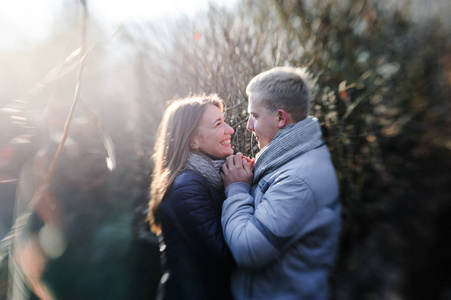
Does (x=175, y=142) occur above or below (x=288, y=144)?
above

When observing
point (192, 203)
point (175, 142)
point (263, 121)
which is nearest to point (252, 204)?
point (192, 203)

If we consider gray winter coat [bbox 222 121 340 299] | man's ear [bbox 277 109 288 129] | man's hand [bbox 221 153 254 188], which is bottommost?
gray winter coat [bbox 222 121 340 299]

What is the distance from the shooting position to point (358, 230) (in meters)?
3.01

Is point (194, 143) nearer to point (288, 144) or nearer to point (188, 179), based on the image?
point (188, 179)

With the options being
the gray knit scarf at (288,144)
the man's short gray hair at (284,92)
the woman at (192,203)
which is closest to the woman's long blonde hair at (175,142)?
the woman at (192,203)

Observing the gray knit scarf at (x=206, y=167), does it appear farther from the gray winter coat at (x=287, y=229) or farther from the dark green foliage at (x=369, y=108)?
the dark green foliage at (x=369, y=108)

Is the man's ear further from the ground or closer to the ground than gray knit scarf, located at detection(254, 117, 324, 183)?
further from the ground

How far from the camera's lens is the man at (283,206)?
1.35 metres

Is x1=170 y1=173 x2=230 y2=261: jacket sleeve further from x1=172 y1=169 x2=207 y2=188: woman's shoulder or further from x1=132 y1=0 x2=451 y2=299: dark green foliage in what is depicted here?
x1=132 y1=0 x2=451 y2=299: dark green foliage

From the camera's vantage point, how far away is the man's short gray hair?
166 cm

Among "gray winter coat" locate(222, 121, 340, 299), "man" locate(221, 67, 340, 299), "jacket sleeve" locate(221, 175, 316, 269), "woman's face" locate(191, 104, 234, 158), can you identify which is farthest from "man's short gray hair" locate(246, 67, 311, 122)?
"jacket sleeve" locate(221, 175, 316, 269)

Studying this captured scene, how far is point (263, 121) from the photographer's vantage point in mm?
1718

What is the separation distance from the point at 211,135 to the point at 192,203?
50 centimetres

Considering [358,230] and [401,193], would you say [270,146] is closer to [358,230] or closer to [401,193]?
[401,193]
